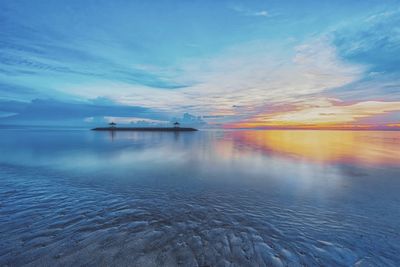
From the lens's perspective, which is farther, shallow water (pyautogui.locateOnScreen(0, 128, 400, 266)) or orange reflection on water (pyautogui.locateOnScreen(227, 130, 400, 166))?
orange reflection on water (pyautogui.locateOnScreen(227, 130, 400, 166))

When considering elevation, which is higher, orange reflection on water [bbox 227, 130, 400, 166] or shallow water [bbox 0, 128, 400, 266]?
shallow water [bbox 0, 128, 400, 266]

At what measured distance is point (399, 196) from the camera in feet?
29.0

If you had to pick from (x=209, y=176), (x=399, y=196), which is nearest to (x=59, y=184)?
(x=209, y=176)

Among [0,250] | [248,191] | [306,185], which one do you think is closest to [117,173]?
[0,250]

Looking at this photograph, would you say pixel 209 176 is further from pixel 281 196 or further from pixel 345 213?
pixel 345 213

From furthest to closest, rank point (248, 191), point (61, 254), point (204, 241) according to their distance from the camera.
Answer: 1. point (248, 191)
2. point (204, 241)
3. point (61, 254)

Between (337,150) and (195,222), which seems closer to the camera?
(195,222)

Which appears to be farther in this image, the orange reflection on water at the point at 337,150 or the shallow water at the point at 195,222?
the orange reflection on water at the point at 337,150

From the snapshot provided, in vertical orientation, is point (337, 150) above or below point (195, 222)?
Answer: below

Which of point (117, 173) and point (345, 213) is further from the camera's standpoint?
point (117, 173)

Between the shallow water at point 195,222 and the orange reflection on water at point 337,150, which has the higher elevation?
the shallow water at point 195,222

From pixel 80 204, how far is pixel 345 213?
1091 centimetres

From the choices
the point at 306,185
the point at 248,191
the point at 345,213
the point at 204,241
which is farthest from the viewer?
the point at 306,185

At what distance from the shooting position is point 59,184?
9.94 m
